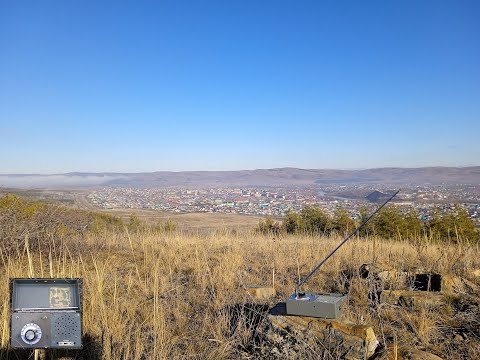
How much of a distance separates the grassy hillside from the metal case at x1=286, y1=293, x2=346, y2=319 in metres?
0.33

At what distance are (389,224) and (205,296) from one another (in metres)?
10.6

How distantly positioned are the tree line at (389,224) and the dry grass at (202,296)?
4135 mm

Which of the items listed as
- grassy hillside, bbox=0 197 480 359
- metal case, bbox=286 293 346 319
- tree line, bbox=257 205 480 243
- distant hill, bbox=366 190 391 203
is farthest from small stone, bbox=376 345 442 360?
tree line, bbox=257 205 480 243

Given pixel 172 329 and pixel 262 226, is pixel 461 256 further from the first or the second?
pixel 262 226

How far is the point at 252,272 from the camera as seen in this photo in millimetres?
6660

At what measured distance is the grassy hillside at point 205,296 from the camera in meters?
3.70

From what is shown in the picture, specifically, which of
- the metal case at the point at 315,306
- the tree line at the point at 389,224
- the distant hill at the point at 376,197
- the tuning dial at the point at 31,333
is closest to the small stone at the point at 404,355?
the metal case at the point at 315,306

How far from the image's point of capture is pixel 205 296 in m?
5.17

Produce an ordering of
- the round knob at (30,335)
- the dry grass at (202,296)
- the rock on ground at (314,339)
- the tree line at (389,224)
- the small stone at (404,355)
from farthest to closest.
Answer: the tree line at (389,224) → the dry grass at (202,296) → the rock on ground at (314,339) → the small stone at (404,355) → the round knob at (30,335)

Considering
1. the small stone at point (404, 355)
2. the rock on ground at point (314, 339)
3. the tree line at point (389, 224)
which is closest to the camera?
the small stone at point (404, 355)

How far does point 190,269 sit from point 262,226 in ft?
30.9

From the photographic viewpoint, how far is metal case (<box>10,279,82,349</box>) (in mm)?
2551

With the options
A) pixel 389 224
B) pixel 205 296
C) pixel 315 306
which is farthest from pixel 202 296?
pixel 389 224

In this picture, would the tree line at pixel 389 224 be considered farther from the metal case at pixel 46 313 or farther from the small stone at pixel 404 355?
the metal case at pixel 46 313
